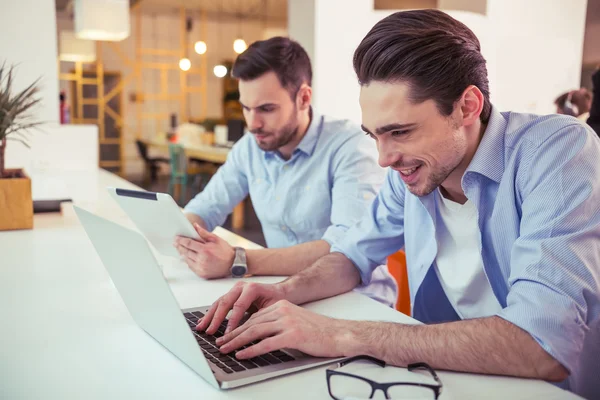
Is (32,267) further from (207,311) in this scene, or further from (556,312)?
(556,312)

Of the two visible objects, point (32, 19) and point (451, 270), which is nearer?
point (451, 270)

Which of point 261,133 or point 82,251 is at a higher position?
point 261,133

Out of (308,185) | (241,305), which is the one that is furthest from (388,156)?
(308,185)

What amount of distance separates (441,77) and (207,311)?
2.27 feet

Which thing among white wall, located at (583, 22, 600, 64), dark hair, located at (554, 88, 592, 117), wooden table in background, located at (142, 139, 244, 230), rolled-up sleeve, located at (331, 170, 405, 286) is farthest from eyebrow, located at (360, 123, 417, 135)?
white wall, located at (583, 22, 600, 64)

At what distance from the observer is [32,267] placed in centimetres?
168

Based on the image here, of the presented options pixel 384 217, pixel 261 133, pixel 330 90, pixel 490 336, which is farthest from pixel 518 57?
pixel 490 336

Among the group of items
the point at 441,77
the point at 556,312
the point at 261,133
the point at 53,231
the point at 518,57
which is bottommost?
the point at 53,231

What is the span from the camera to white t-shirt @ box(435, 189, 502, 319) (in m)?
1.40

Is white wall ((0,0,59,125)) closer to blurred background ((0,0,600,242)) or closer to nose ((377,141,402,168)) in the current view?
blurred background ((0,0,600,242))

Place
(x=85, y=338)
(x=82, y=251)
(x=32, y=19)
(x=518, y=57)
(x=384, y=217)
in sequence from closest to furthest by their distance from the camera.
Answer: (x=85, y=338) < (x=384, y=217) < (x=82, y=251) < (x=32, y=19) < (x=518, y=57)

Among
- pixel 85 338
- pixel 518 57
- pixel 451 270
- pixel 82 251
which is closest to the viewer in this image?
pixel 85 338

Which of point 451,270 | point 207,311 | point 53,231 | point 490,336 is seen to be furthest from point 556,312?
point 53,231

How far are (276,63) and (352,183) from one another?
20.7 inches
